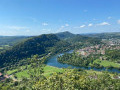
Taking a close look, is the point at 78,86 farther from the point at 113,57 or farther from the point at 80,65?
the point at 113,57

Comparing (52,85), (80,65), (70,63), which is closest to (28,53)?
(70,63)

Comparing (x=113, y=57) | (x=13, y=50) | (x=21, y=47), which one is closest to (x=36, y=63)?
(x=113, y=57)

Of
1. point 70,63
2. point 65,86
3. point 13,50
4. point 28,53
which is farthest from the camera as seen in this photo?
point 28,53

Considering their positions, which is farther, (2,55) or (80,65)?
(2,55)

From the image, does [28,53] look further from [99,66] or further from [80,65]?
[99,66]

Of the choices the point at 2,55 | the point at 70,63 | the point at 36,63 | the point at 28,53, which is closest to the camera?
the point at 36,63

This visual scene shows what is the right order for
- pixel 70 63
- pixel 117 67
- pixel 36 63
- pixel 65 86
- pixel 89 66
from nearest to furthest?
pixel 65 86 → pixel 36 63 → pixel 117 67 → pixel 89 66 → pixel 70 63

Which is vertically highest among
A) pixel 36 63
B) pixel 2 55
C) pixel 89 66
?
pixel 36 63

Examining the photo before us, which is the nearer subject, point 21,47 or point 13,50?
point 13,50

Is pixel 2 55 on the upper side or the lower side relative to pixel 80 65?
upper
